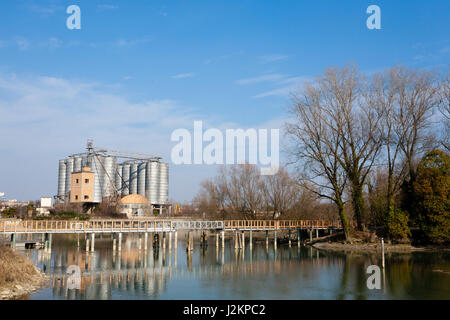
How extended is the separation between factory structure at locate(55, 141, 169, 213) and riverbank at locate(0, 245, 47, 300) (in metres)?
51.7

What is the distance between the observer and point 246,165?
55188 millimetres

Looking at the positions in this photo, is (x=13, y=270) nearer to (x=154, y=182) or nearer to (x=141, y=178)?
(x=154, y=182)

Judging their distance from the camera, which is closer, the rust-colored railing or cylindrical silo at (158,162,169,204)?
the rust-colored railing

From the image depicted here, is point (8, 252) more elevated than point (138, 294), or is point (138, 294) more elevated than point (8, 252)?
point (8, 252)

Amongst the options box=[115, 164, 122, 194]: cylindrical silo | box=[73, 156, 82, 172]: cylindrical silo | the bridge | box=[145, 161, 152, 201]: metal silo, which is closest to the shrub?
the bridge

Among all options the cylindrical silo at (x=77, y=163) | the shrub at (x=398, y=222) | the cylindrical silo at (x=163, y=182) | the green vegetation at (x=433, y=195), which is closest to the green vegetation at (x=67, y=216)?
the cylindrical silo at (x=77, y=163)

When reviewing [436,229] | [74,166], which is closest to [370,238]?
[436,229]

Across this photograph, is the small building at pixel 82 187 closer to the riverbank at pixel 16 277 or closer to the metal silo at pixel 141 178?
the metal silo at pixel 141 178

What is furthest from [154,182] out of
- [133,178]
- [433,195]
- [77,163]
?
[433,195]

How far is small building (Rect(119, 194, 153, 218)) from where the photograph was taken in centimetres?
6918

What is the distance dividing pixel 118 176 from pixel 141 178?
517 cm

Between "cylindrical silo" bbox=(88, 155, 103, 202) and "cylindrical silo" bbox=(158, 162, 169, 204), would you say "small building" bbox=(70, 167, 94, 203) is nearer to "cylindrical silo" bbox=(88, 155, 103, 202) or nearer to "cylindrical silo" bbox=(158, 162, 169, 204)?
"cylindrical silo" bbox=(88, 155, 103, 202)
